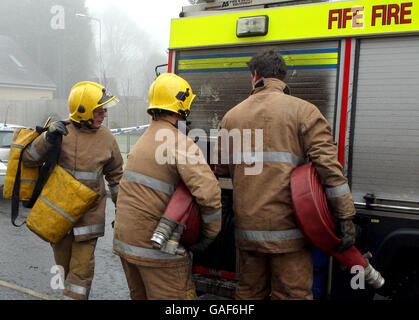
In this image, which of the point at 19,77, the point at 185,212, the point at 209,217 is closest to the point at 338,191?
the point at 209,217

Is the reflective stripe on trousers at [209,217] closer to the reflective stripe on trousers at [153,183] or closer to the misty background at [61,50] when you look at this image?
the reflective stripe on trousers at [153,183]

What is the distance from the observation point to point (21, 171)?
3.64 meters

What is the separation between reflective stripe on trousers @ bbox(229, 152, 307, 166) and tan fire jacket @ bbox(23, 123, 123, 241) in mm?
1267

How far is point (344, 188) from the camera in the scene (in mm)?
2783

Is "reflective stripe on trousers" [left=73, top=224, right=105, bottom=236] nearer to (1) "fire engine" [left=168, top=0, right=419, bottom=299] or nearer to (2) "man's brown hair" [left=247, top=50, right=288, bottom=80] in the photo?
(1) "fire engine" [left=168, top=0, right=419, bottom=299]

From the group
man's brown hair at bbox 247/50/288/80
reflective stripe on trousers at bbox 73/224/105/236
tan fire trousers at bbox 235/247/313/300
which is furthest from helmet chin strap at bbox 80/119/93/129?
tan fire trousers at bbox 235/247/313/300

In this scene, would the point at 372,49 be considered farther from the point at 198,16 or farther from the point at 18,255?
the point at 18,255

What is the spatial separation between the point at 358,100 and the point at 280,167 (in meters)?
0.89

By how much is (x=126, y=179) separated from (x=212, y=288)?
132 cm

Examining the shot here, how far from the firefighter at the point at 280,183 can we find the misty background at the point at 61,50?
2911 cm

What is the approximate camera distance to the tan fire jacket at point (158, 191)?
2.71 m

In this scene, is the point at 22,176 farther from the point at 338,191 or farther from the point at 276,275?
the point at 338,191

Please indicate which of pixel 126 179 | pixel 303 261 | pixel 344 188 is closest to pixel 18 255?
pixel 126 179

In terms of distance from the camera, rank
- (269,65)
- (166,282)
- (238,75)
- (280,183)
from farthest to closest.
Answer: (238,75), (269,65), (280,183), (166,282)
